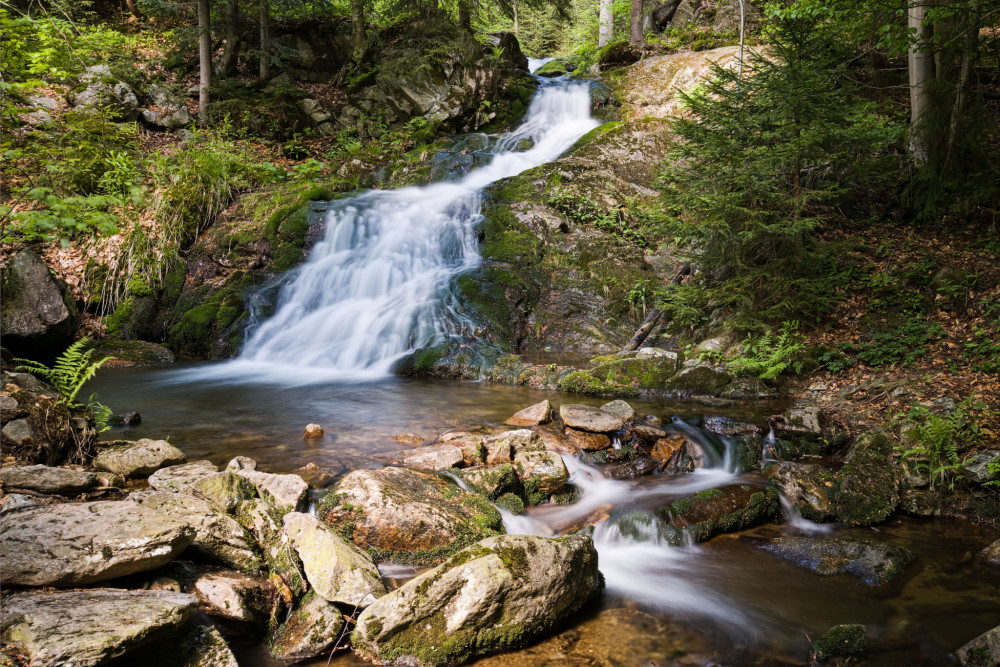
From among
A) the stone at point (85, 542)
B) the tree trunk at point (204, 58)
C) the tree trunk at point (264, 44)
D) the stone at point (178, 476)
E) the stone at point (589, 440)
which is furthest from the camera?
the tree trunk at point (264, 44)

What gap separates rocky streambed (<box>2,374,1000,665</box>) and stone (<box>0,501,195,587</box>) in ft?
0.03

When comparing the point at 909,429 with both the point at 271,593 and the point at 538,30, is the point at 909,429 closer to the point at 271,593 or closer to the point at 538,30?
the point at 271,593

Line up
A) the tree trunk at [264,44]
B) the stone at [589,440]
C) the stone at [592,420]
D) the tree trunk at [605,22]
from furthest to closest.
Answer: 1. the tree trunk at [605,22]
2. the tree trunk at [264,44]
3. the stone at [592,420]
4. the stone at [589,440]

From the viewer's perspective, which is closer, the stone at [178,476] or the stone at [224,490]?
the stone at [224,490]

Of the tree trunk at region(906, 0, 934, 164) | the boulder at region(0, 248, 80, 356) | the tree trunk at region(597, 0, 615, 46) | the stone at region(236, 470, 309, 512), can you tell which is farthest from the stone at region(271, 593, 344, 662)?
the tree trunk at region(597, 0, 615, 46)

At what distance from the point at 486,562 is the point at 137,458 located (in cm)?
317

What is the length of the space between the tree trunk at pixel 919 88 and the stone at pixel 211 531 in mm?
10361

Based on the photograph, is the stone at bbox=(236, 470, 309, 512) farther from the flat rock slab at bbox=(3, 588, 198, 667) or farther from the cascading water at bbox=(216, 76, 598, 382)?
the cascading water at bbox=(216, 76, 598, 382)

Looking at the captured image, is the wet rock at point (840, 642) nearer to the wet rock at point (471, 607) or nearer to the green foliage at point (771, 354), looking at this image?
the wet rock at point (471, 607)

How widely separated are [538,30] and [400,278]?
27.1 meters

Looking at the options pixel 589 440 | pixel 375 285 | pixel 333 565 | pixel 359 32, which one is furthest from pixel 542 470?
pixel 359 32

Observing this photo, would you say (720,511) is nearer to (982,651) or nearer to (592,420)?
(592,420)

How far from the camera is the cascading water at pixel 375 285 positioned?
980cm

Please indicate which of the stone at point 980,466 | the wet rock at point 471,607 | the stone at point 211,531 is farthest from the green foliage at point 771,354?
the stone at point 211,531
